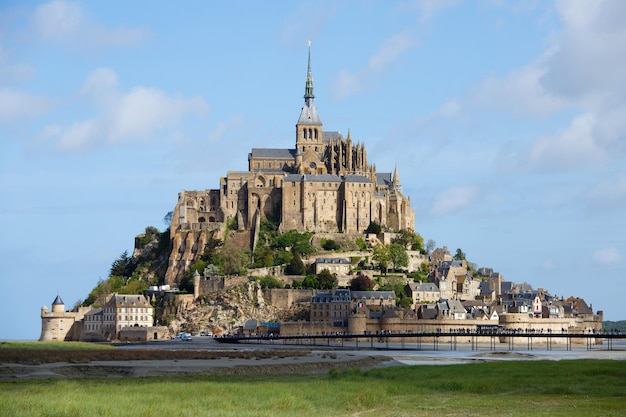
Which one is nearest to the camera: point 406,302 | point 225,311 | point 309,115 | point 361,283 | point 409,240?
point 406,302

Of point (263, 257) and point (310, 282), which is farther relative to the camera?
point (263, 257)

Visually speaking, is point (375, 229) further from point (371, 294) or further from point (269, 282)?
point (269, 282)

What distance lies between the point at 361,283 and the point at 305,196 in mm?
14650

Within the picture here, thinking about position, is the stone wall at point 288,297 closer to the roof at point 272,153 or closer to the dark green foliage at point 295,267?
the dark green foliage at point 295,267

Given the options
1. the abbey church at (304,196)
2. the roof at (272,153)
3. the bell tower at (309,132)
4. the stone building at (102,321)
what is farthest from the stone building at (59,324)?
the bell tower at (309,132)

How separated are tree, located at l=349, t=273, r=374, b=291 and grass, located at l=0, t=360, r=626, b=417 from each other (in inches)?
2500

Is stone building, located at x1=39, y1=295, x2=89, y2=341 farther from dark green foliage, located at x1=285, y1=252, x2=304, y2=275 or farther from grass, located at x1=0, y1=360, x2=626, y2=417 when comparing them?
grass, located at x1=0, y1=360, x2=626, y2=417

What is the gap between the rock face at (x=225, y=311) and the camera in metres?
124

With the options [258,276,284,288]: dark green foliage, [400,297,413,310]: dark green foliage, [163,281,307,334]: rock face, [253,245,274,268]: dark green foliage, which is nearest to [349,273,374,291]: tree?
[400,297,413,310]: dark green foliage

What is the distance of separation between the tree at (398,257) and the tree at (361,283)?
612cm

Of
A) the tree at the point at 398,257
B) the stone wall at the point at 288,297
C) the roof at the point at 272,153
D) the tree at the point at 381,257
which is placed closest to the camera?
the stone wall at the point at 288,297

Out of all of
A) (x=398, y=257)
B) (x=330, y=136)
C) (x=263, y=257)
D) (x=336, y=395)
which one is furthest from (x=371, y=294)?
(x=336, y=395)

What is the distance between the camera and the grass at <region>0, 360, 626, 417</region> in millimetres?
41844

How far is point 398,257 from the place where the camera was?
434 ft
